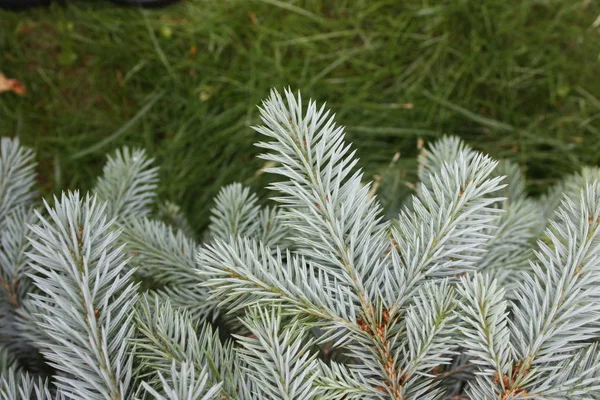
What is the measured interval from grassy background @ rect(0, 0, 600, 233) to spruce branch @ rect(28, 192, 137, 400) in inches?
37.5

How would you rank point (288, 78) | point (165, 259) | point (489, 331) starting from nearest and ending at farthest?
1. point (489, 331)
2. point (165, 259)
3. point (288, 78)

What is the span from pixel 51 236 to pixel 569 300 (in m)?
0.48

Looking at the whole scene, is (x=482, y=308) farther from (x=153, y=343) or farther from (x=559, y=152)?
(x=559, y=152)

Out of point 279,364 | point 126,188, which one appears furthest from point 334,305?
point 126,188

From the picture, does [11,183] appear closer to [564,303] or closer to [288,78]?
[564,303]

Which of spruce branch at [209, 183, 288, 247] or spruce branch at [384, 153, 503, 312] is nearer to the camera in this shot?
spruce branch at [384, 153, 503, 312]

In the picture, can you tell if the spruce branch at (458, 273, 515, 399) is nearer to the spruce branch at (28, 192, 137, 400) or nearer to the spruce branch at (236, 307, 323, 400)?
the spruce branch at (236, 307, 323, 400)

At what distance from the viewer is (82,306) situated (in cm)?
45

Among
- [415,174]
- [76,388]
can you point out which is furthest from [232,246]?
[415,174]

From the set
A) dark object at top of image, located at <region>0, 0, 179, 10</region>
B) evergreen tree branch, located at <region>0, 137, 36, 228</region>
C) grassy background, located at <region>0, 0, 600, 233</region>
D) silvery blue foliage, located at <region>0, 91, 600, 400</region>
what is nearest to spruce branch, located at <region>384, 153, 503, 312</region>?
silvery blue foliage, located at <region>0, 91, 600, 400</region>

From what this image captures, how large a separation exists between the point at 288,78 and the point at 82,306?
1.14 meters

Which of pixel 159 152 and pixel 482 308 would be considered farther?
pixel 159 152

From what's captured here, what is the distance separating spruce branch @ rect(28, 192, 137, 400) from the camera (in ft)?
1.44

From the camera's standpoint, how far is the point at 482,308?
17.4 inches
